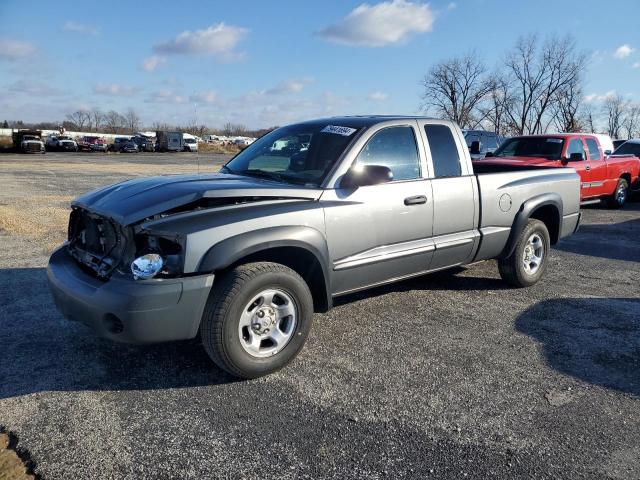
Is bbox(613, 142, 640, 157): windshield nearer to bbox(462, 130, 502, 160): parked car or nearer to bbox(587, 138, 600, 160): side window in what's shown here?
bbox(462, 130, 502, 160): parked car

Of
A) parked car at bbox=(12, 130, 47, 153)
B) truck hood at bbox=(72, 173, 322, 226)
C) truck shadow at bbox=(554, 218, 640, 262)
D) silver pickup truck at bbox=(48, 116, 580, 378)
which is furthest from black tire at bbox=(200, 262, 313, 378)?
parked car at bbox=(12, 130, 47, 153)

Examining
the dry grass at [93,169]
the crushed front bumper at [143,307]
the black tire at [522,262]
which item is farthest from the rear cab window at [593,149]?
the dry grass at [93,169]

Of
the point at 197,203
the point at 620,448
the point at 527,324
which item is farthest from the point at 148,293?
the point at 527,324

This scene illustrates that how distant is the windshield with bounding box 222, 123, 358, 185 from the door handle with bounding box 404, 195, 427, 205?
0.70m

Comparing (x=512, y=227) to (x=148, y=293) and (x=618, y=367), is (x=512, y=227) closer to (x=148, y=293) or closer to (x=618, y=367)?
(x=618, y=367)

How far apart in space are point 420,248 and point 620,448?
2167mm

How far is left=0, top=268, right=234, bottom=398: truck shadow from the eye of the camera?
3.47 m

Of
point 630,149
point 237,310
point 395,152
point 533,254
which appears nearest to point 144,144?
point 630,149

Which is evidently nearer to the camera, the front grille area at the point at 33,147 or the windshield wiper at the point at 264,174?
the windshield wiper at the point at 264,174

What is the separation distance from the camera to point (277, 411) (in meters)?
3.17

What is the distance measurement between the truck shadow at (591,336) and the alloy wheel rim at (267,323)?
2.00 metres

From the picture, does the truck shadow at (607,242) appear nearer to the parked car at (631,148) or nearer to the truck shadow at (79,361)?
the truck shadow at (79,361)

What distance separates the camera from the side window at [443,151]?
480 cm

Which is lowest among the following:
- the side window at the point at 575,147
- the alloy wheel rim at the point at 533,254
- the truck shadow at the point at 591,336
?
the truck shadow at the point at 591,336
